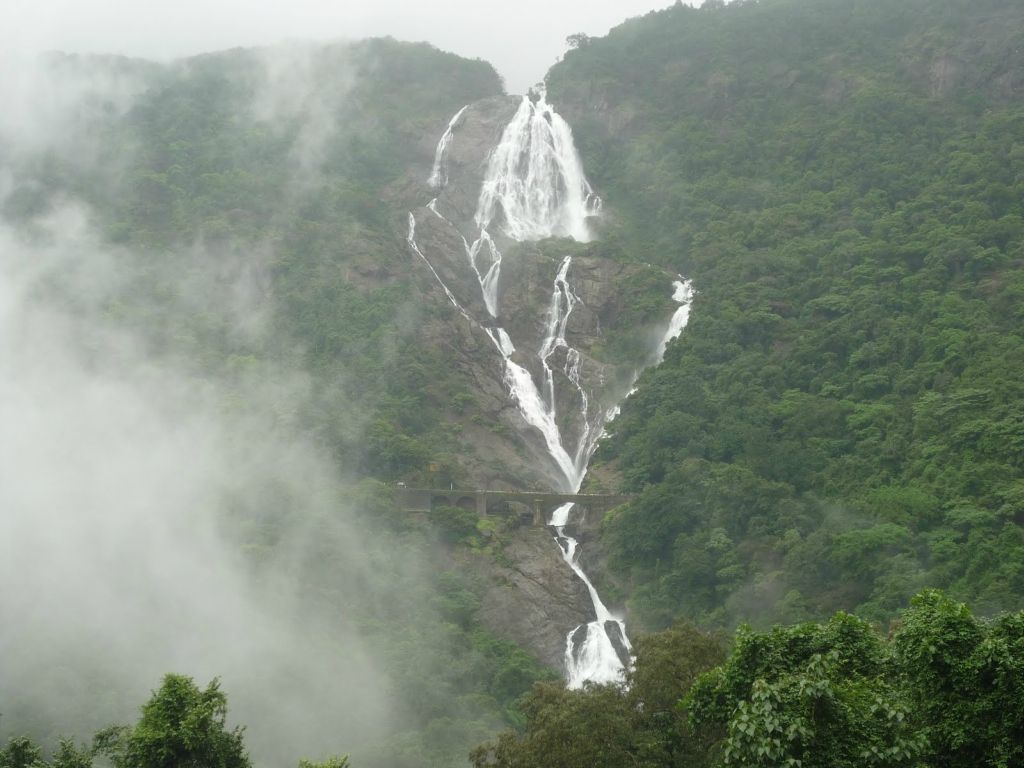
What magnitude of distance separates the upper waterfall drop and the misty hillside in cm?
44

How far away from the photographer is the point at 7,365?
6069cm

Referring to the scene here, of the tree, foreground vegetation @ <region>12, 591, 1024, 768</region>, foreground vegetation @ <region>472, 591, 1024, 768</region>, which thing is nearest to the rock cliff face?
foreground vegetation @ <region>12, 591, 1024, 768</region>

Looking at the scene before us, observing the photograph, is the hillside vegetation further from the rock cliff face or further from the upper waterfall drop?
the rock cliff face

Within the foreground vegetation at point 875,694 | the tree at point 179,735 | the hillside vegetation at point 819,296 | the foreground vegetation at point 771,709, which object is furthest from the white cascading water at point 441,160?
the foreground vegetation at point 875,694

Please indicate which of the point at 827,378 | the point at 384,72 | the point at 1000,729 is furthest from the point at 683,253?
the point at 1000,729

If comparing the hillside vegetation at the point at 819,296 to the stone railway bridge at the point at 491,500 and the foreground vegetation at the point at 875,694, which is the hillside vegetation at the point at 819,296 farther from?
the foreground vegetation at the point at 875,694

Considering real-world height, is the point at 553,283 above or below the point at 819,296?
above

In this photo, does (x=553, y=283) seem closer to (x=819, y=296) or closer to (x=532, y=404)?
(x=532, y=404)

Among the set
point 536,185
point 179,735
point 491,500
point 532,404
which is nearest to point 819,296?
point 532,404

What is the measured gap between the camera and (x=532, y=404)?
2537 inches

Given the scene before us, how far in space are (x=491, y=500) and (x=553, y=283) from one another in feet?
70.0

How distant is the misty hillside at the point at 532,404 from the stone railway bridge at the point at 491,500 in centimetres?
20

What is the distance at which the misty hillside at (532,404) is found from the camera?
82.0 feet

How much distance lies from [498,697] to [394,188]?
169 feet
